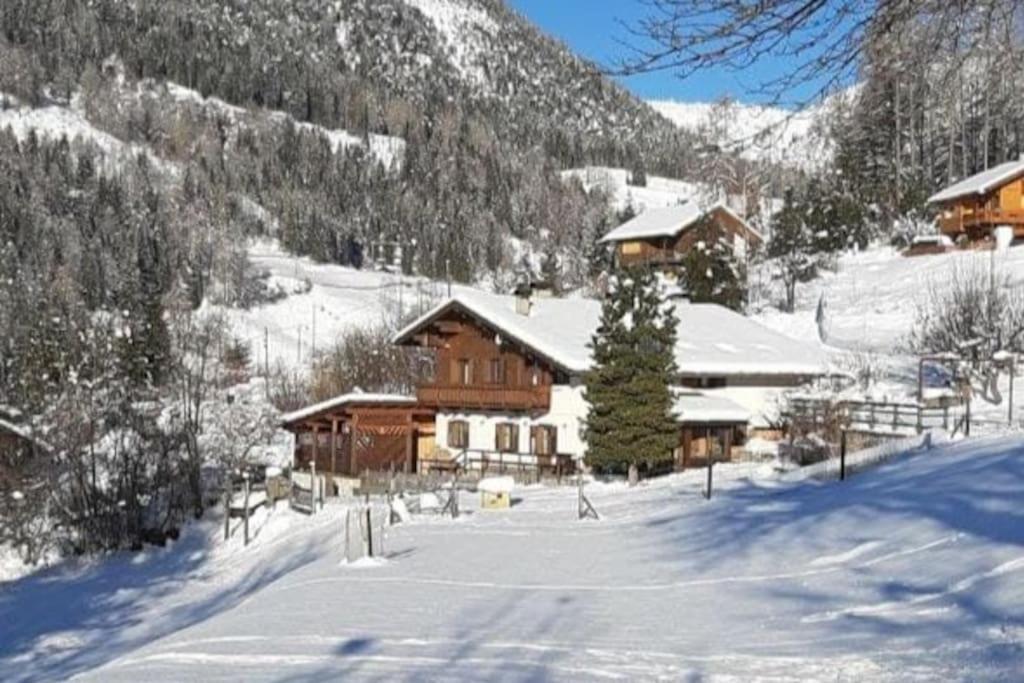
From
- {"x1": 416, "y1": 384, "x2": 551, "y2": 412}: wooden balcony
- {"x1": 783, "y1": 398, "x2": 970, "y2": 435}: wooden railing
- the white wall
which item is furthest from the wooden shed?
{"x1": 783, "y1": 398, "x2": 970, "y2": 435}: wooden railing

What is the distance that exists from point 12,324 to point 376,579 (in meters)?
60.4

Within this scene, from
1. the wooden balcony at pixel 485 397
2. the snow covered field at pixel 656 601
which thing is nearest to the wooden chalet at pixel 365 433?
the wooden balcony at pixel 485 397

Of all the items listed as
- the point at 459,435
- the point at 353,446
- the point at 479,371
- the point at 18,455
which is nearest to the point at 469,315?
the point at 479,371

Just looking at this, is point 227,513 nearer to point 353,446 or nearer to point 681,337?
point 353,446

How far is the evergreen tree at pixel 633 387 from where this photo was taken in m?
32.4

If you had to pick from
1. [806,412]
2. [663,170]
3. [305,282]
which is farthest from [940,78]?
[663,170]

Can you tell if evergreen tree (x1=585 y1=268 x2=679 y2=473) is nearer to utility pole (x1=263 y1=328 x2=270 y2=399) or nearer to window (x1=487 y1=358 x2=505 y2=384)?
window (x1=487 y1=358 x2=505 y2=384)

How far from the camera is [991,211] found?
193 ft

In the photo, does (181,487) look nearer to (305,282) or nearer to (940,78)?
(940,78)

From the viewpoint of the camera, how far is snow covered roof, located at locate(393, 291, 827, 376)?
37188mm

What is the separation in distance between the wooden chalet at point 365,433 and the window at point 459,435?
1.24 m

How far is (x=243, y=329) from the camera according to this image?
88438 mm

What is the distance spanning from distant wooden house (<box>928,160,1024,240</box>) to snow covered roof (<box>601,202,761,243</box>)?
13.3 m

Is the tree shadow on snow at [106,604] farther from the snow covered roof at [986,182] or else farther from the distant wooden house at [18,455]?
the snow covered roof at [986,182]
